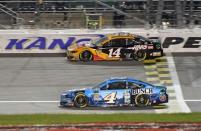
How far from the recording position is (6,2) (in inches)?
1203

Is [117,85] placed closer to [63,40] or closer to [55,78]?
[55,78]

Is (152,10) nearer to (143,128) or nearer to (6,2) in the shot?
(6,2)

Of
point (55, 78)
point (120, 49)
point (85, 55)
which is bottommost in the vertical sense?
point (55, 78)

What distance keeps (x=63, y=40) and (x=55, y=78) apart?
422cm

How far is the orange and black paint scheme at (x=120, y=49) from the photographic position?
87.1 feet

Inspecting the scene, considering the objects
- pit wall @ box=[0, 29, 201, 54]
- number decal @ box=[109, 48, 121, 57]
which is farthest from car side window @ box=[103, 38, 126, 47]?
pit wall @ box=[0, 29, 201, 54]

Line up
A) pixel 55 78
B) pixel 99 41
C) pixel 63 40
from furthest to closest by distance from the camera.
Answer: pixel 63 40 < pixel 99 41 < pixel 55 78

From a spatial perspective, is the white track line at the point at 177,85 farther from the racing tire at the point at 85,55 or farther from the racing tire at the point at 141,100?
the racing tire at the point at 85,55

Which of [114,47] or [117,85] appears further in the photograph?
[114,47]

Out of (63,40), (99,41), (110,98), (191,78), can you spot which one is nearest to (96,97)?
(110,98)

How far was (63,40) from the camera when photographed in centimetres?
2808

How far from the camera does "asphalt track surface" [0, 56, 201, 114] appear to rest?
65.8ft

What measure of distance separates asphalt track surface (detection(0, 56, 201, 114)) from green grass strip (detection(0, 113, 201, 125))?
7.05 ft

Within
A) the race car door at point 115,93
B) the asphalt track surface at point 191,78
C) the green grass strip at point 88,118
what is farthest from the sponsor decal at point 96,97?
the asphalt track surface at point 191,78
